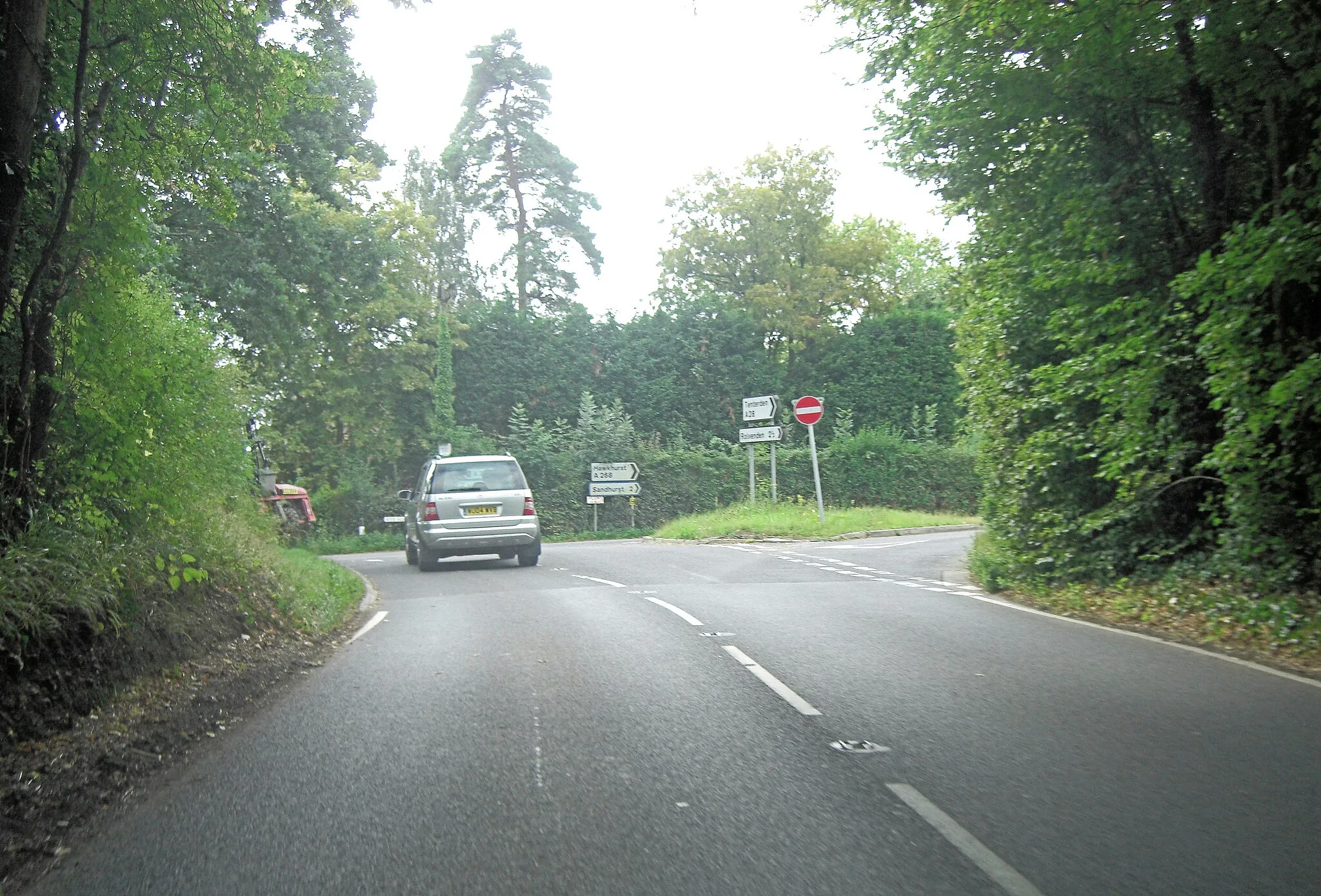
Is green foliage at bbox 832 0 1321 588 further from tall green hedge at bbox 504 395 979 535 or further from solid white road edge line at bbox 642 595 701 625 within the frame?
tall green hedge at bbox 504 395 979 535

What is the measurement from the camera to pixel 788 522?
27016mm

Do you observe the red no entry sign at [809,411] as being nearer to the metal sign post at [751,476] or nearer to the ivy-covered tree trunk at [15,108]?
the metal sign post at [751,476]

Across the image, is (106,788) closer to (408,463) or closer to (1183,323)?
(1183,323)

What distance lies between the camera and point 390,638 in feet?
35.9

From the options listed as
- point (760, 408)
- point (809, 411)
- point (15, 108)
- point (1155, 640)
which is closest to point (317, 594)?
point (15, 108)

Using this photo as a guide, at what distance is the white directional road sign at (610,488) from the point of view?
31.7 metres

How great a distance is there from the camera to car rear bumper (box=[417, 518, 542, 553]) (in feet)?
63.8

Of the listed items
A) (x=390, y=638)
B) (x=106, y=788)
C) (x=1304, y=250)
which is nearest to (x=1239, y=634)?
(x=1304, y=250)

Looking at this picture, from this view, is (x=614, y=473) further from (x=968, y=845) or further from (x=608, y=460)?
(x=968, y=845)

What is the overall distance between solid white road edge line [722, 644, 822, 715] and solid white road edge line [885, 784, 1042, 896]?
6.16 feet

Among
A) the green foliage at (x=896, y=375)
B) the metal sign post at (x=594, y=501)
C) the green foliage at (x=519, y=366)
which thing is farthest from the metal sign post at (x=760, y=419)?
the green foliage at (x=896, y=375)

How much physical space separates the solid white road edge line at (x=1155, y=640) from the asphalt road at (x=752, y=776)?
0.13 m

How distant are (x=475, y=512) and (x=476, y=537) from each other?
454 millimetres

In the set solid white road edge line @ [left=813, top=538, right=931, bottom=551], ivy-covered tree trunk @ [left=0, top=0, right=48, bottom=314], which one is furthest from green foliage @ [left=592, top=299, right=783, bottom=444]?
ivy-covered tree trunk @ [left=0, top=0, right=48, bottom=314]
